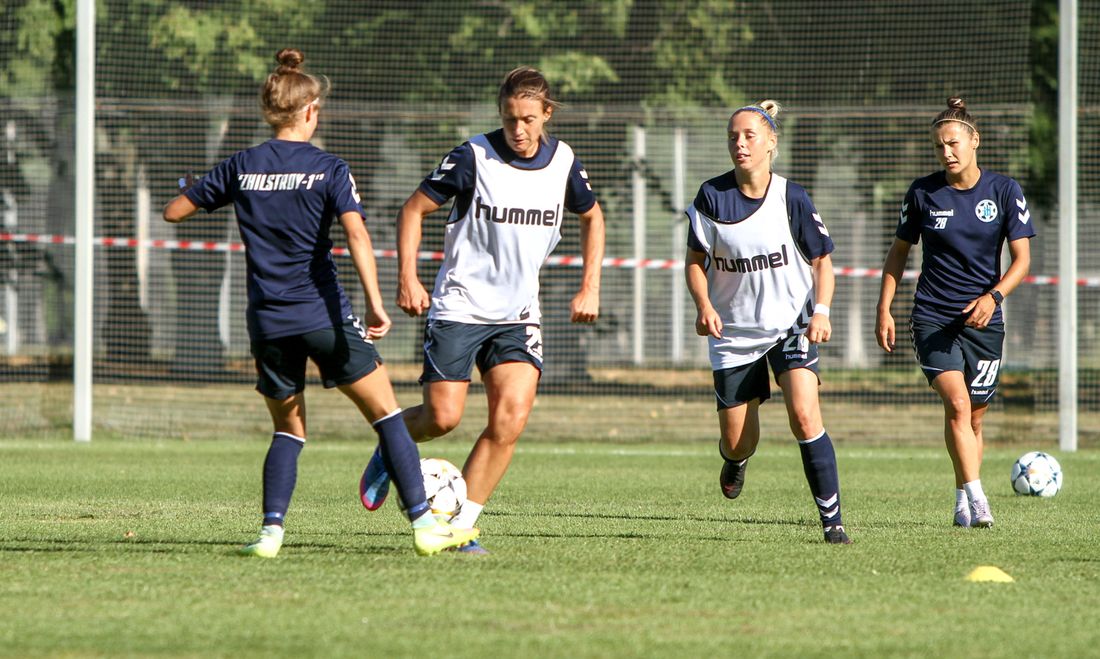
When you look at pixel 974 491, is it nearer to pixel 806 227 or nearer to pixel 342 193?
pixel 806 227

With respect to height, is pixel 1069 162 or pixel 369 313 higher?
pixel 1069 162

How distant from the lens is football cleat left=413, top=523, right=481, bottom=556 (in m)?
6.15

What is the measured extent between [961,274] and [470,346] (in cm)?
304

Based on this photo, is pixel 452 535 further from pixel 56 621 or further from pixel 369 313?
pixel 56 621

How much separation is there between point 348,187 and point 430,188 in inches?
22.0

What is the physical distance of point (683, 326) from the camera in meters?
21.8

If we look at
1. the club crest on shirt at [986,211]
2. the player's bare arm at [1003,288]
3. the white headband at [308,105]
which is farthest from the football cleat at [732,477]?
the white headband at [308,105]

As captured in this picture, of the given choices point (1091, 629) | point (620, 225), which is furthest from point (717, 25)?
point (1091, 629)

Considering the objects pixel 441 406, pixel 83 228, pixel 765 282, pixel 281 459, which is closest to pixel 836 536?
pixel 765 282

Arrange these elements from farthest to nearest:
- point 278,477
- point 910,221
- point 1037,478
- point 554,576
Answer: point 1037,478
point 910,221
point 278,477
point 554,576

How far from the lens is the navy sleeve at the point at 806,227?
715cm

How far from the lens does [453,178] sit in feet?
21.2

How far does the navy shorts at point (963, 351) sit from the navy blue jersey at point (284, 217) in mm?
3499

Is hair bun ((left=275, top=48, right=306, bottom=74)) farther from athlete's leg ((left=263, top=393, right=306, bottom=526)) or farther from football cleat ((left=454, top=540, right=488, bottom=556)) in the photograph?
football cleat ((left=454, top=540, right=488, bottom=556))
